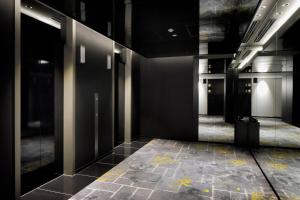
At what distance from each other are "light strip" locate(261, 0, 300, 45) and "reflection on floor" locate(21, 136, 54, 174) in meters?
4.43

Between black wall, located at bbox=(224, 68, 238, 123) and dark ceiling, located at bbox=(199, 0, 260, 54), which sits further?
black wall, located at bbox=(224, 68, 238, 123)

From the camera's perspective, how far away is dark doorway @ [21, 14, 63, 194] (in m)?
3.31

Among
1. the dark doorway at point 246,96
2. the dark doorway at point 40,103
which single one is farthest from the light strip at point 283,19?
the dark doorway at point 40,103

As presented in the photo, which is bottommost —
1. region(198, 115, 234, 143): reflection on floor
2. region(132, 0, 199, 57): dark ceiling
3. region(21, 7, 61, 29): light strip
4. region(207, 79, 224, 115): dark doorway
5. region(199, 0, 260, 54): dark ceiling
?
region(198, 115, 234, 143): reflection on floor

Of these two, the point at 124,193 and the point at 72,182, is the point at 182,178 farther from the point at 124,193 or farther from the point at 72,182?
the point at 72,182

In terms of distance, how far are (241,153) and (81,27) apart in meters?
4.90

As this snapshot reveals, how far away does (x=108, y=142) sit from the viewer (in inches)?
195

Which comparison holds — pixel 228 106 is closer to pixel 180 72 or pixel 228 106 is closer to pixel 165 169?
pixel 180 72

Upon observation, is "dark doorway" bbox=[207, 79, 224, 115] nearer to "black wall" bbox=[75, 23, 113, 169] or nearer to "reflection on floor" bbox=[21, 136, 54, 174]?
"black wall" bbox=[75, 23, 113, 169]
